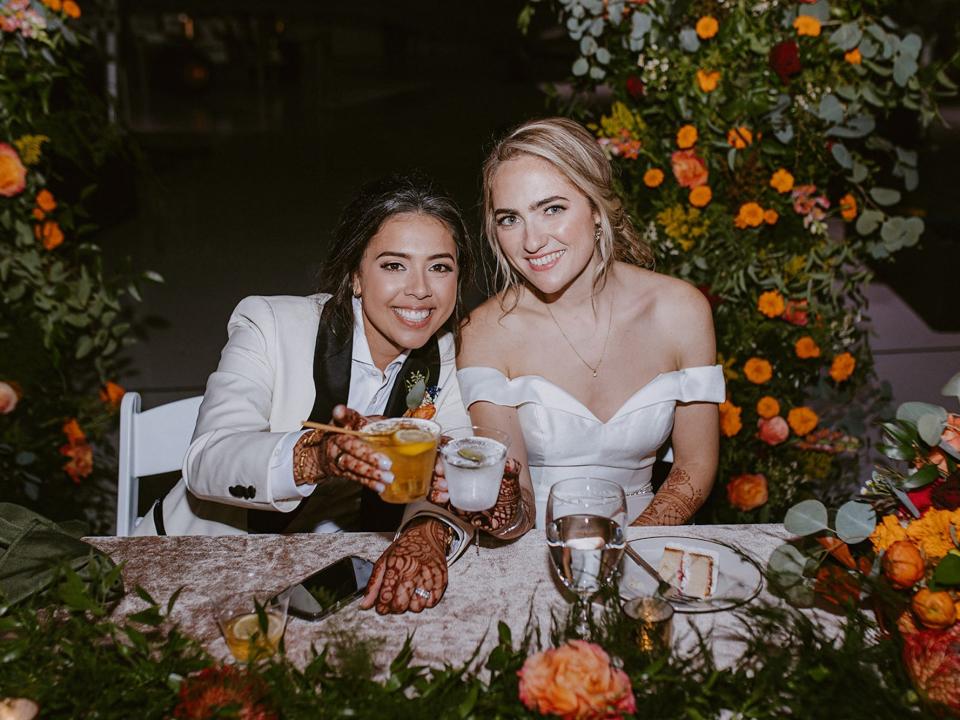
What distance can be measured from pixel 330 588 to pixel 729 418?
72.4 inches

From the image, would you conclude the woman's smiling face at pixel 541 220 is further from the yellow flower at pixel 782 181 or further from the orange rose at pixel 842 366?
the orange rose at pixel 842 366

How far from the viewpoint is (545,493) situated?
2383 mm

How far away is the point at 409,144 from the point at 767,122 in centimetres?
657

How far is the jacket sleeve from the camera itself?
1729 millimetres

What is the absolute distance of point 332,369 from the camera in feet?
6.91

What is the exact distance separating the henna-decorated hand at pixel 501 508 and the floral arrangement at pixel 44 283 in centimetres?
171

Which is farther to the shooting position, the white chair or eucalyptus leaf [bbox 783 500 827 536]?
the white chair

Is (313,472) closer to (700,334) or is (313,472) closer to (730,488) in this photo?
(700,334)

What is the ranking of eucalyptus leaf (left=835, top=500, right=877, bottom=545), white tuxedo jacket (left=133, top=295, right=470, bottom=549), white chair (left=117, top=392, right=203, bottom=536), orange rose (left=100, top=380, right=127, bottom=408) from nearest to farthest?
eucalyptus leaf (left=835, top=500, right=877, bottom=545)
white tuxedo jacket (left=133, top=295, right=470, bottom=549)
white chair (left=117, top=392, right=203, bottom=536)
orange rose (left=100, top=380, right=127, bottom=408)

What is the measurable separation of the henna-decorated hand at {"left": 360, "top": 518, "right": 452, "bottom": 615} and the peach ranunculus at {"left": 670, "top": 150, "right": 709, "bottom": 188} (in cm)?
170

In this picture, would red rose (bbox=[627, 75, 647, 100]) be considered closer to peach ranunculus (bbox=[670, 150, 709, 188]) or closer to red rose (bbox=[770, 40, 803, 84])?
peach ranunculus (bbox=[670, 150, 709, 188])

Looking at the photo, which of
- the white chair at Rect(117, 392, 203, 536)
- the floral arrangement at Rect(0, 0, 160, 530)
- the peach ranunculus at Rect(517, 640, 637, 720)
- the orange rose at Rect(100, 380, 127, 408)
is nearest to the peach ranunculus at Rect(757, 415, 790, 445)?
the white chair at Rect(117, 392, 203, 536)

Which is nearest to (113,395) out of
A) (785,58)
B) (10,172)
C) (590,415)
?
(10,172)

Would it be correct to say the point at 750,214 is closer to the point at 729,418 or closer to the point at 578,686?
the point at 729,418
